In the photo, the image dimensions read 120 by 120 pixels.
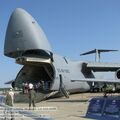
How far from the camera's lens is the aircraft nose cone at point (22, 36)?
31.8 metres

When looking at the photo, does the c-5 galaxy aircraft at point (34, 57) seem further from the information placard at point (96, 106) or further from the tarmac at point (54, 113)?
the information placard at point (96, 106)

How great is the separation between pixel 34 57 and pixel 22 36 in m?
2.22

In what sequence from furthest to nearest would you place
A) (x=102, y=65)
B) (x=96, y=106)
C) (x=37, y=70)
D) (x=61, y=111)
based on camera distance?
(x=102, y=65), (x=37, y=70), (x=61, y=111), (x=96, y=106)

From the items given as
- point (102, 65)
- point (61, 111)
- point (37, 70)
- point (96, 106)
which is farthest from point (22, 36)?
point (96, 106)

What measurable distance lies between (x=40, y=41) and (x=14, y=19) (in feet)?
9.42

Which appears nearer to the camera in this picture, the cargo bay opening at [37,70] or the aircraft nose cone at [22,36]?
the aircraft nose cone at [22,36]

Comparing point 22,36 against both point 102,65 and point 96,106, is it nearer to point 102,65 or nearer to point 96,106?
point 102,65

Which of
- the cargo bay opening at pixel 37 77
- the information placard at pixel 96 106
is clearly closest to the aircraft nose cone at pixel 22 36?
the cargo bay opening at pixel 37 77

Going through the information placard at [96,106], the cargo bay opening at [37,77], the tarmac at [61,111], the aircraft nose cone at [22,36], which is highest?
the aircraft nose cone at [22,36]

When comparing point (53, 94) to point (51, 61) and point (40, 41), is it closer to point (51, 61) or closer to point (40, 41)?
point (51, 61)

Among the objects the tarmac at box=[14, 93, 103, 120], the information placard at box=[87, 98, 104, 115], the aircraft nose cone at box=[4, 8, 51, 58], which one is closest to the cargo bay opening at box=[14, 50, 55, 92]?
the aircraft nose cone at box=[4, 8, 51, 58]

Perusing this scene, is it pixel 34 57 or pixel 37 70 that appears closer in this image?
pixel 34 57

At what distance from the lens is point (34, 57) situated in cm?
3312

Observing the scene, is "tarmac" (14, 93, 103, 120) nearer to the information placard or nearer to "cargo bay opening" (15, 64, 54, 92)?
the information placard
